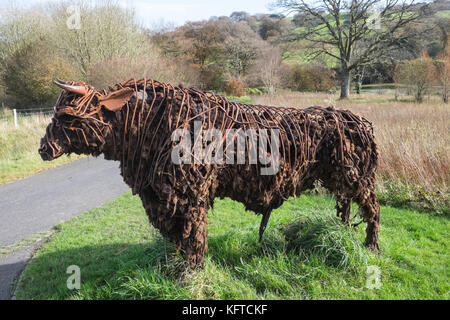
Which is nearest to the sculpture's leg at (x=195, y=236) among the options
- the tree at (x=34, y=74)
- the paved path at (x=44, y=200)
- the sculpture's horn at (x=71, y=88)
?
the sculpture's horn at (x=71, y=88)

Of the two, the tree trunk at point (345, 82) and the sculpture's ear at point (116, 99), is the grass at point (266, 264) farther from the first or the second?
the tree trunk at point (345, 82)

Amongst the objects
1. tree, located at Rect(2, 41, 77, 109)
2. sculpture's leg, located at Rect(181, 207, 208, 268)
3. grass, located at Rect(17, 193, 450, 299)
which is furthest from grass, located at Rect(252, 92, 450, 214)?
tree, located at Rect(2, 41, 77, 109)

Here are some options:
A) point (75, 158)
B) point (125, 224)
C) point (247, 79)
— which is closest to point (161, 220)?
point (125, 224)

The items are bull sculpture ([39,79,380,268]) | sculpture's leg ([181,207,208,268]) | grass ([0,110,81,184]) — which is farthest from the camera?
grass ([0,110,81,184])

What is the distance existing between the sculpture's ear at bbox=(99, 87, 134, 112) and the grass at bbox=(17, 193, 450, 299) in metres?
1.62

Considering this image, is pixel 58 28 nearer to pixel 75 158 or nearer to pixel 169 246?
pixel 75 158

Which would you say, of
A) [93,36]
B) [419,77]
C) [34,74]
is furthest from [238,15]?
[419,77]

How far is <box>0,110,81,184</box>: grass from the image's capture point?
30.9 feet

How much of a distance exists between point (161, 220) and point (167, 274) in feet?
A: 2.30

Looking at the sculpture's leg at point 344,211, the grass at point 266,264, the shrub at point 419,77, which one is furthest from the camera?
the shrub at point 419,77

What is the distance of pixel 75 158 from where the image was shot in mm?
11812

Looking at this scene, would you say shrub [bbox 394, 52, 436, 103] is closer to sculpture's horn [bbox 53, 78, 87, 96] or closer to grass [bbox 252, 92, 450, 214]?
grass [bbox 252, 92, 450, 214]

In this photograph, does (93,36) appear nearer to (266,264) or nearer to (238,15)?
(266,264)

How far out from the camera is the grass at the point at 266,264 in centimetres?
301
